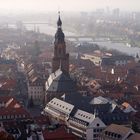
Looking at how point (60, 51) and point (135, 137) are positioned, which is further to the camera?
point (60, 51)

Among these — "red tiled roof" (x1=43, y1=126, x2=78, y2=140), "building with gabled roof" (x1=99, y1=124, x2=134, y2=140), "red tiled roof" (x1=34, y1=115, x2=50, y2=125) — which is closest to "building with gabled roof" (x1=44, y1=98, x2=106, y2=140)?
"building with gabled roof" (x1=99, y1=124, x2=134, y2=140)

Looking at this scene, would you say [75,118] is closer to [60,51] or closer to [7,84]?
[60,51]

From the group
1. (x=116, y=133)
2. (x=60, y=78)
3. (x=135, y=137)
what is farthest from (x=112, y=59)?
(x=135, y=137)

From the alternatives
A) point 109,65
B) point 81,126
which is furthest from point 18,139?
point 109,65

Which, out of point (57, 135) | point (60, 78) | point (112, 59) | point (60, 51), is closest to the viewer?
point (57, 135)

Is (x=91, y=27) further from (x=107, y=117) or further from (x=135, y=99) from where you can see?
(x=107, y=117)

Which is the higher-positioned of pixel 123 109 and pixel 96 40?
pixel 123 109

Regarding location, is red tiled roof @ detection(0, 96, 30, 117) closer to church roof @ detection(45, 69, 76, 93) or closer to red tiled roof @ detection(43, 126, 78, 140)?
church roof @ detection(45, 69, 76, 93)

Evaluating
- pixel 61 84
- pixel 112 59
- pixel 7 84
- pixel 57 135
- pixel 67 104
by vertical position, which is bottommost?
pixel 112 59
